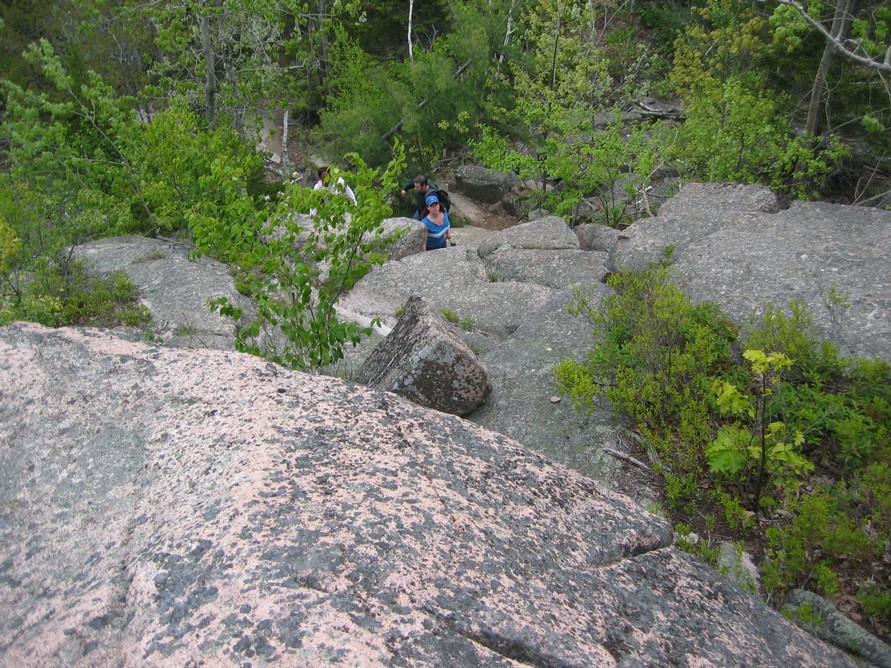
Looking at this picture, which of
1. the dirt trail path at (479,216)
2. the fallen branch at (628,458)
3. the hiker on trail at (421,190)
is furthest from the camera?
the dirt trail path at (479,216)

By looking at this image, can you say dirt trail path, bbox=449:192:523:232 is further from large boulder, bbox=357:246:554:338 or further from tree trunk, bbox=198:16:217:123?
large boulder, bbox=357:246:554:338

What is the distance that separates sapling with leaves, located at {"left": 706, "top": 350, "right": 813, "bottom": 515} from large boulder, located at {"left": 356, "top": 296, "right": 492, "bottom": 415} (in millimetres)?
1670

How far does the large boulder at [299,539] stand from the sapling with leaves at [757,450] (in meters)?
1.47

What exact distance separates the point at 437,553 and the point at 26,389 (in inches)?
59.1

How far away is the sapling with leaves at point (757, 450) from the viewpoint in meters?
3.46

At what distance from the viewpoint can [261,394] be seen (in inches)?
90.1

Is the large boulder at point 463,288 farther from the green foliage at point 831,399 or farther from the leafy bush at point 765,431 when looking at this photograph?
the green foliage at point 831,399

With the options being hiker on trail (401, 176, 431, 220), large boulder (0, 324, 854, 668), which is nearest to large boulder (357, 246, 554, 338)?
hiker on trail (401, 176, 431, 220)

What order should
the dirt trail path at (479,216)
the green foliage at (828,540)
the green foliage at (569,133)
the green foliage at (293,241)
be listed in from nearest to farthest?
1. the green foliage at (828,540)
2. the green foliage at (293,241)
3. the green foliage at (569,133)
4. the dirt trail path at (479,216)

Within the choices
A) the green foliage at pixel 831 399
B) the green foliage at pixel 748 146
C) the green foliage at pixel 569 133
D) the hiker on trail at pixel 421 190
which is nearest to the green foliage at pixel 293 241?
the green foliage at pixel 831 399

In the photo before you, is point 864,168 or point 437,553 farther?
point 864,168

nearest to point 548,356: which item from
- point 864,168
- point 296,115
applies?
point 864,168

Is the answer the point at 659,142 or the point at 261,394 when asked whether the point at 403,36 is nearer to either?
the point at 659,142

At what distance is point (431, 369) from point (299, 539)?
2918mm
